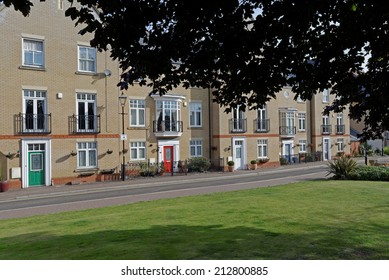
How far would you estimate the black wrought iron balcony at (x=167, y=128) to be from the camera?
1248 inches

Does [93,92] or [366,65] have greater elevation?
[93,92]

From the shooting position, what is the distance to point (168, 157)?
32.8m

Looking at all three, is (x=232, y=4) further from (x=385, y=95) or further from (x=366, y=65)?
(x=366, y=65)

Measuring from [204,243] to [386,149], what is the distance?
5763cm

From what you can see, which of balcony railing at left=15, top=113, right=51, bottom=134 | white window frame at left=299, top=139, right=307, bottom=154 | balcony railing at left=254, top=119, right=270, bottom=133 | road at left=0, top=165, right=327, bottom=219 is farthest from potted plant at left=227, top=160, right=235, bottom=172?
balcony railing at left=15, top=113, right=51, bottom=134

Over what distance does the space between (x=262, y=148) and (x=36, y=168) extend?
72.0 feet

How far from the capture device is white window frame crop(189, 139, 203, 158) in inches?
1361

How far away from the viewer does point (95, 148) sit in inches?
1084

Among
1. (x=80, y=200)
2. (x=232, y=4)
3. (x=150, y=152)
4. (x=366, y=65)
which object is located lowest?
(x=80, y=200)

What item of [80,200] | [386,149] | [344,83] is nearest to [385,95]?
[344,83]

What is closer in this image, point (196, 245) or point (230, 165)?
point (196, 245)

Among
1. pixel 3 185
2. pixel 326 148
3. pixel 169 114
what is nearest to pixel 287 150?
pixel 326 148

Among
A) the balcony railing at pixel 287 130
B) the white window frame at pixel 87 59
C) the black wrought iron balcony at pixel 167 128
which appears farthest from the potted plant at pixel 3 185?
the balcony railing at pixel 287 130

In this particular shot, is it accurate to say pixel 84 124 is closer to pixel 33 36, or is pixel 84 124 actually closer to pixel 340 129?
pixel 33 36
